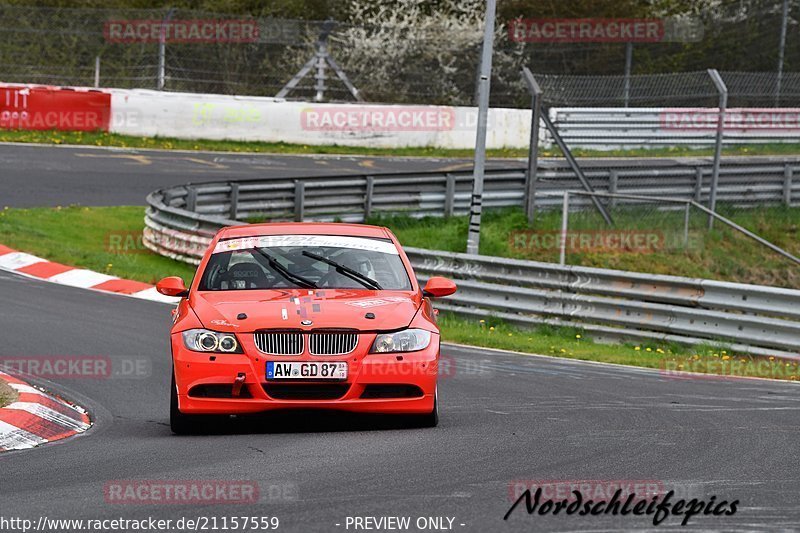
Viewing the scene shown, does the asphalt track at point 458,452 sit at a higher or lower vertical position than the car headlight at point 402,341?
lower

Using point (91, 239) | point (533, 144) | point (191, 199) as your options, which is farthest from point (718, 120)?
point (91, 239)

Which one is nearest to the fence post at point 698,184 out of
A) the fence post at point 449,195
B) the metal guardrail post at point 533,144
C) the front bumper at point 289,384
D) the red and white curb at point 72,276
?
the metal guardrail post at point 533,144

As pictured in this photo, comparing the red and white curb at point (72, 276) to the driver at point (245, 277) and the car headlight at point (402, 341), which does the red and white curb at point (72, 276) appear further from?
the car headlight at point (402, 341)

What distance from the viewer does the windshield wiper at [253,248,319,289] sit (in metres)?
8.88

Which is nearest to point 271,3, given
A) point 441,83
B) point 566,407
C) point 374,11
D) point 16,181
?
point 374,11

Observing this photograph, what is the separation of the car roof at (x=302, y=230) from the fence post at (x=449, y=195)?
13867 mm

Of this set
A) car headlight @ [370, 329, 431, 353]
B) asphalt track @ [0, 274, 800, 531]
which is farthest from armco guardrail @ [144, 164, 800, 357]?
car headlight @ [370, 329, 431, 353]

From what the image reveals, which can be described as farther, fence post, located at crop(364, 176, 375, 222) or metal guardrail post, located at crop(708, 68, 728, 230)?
fence post, located at crop(364, 176, 375, 222)

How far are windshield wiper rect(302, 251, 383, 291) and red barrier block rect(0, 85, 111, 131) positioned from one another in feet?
75.3

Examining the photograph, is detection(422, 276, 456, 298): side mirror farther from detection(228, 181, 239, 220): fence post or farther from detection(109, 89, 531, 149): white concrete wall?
detection(109, 89, 531, 149): white concrete wall

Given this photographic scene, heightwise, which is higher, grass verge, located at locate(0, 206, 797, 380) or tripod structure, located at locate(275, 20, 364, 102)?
tripod structure, located at locate(275, 20, 364, 102)

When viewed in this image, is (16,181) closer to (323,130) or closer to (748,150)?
(323,130)

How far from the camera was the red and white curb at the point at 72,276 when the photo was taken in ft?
54.6

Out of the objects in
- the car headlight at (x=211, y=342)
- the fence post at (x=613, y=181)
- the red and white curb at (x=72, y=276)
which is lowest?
the red and white curb at (x=72, y=276)
